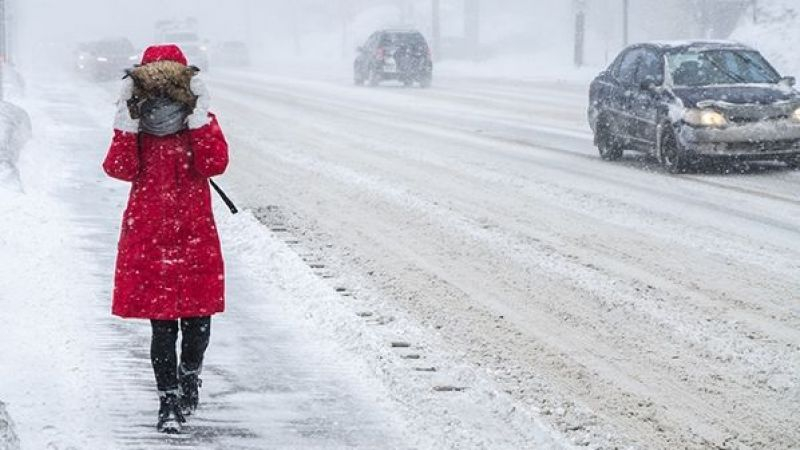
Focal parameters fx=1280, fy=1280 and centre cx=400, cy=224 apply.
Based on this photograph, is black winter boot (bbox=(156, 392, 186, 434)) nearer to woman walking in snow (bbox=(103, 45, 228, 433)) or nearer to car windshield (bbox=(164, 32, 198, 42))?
woman walking in snow (bbox=(103, 45, 228, 433))

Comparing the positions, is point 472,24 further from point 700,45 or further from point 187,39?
point 700,45

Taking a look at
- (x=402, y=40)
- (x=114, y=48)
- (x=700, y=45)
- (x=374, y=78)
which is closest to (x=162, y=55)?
(x=700, y=45)

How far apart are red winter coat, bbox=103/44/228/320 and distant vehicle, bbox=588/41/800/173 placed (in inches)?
390

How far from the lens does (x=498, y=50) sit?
244 feet

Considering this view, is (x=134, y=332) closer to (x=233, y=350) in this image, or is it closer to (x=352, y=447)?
(x=233, y=350)

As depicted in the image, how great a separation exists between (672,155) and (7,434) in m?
11.0

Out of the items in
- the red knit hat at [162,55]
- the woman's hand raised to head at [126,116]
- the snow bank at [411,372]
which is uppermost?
the red knit hat at [162,55]

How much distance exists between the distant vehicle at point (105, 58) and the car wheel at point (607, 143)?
91.2ft

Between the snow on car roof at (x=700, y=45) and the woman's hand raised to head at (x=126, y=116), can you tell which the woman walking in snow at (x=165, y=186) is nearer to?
the woman's hand raised to head at (x=126, y=116)

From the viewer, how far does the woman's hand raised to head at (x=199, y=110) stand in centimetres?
512

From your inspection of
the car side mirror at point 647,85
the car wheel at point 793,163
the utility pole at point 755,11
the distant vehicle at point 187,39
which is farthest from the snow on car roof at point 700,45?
the distant vehicle at point 187,39

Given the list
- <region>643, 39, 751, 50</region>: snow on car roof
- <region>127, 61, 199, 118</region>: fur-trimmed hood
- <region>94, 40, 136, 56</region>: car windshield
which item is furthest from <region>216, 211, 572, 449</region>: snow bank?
<region>94, 40, 136, 56</region>: car windshield

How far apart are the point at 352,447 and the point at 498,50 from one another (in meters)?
70.5

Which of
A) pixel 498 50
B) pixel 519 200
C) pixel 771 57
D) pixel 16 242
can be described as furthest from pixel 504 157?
pixel 498 50
